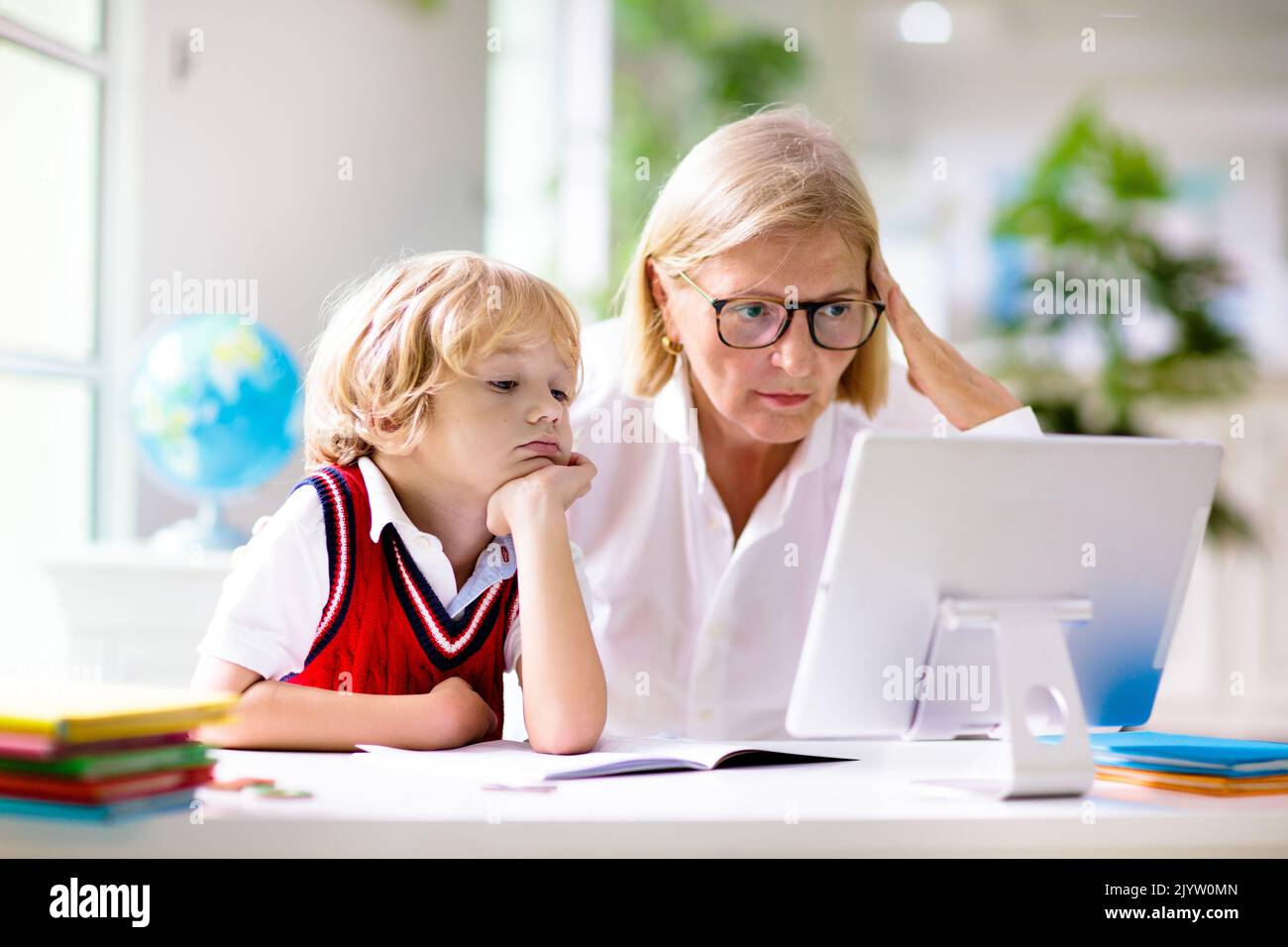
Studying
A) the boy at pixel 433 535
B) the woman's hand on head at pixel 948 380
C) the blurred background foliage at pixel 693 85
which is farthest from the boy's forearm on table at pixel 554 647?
the blurred background foliage at pixel 693 85

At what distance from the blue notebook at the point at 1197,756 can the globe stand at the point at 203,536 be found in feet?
6.17

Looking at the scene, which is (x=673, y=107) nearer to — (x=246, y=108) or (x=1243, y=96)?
(x=246, y=108)

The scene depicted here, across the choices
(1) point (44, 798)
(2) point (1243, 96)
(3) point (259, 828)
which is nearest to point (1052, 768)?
(3) point (259, 828)

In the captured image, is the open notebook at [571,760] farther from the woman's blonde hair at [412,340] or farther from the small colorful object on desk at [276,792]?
the woman's blonde hair at [412,340]

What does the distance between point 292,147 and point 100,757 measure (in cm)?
276

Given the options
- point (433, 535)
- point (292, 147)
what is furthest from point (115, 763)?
point (292, 147)

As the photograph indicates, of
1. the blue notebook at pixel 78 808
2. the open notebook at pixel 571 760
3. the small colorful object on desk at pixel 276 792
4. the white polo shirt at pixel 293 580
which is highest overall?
the white polo shirt at pixel 293 580

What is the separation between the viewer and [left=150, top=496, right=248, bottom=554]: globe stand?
8.48 ft

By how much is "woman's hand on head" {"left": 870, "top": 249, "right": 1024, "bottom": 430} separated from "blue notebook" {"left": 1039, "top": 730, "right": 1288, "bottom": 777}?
0.69 meters

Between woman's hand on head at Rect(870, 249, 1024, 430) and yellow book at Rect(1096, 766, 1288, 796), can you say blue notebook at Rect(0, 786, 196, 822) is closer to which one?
yellow book at Rect(1096, 766, 1288, 796)

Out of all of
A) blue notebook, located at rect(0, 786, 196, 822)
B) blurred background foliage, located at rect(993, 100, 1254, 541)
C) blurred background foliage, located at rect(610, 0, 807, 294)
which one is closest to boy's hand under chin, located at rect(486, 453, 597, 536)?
blue notebook, located at rect(0, 786, 196, 822)

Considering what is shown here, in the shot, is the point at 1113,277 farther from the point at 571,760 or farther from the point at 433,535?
the point at 571,760

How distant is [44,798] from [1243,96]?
7.53 meters

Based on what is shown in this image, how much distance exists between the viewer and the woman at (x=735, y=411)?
1.68m
